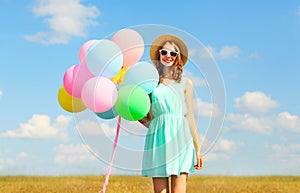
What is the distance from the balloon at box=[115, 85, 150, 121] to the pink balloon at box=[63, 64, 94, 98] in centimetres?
37

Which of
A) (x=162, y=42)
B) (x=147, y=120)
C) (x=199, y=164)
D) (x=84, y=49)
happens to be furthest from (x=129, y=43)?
(x=199, y=164)

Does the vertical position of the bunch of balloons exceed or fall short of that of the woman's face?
it falls short

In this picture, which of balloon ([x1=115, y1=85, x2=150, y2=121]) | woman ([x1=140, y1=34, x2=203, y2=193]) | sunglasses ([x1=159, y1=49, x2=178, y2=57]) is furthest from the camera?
sunglasses ([x1=159, y1=49, x2=178, y2=57])

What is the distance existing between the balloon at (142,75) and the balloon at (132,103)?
6 cm

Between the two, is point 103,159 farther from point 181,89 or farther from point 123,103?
point 181,89

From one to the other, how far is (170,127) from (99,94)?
0.73 meters

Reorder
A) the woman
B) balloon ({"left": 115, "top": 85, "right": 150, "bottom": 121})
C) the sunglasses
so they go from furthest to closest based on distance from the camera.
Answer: the sunglasses
the woman
balloon ({"left": 115, "top": 85, "right": 150, "bottom": 121})

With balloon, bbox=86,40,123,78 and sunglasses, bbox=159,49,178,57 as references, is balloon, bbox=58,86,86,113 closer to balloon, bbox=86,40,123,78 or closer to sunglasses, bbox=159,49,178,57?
balloon, bbox=86,40,123,78

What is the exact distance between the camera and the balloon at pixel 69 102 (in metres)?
4.92

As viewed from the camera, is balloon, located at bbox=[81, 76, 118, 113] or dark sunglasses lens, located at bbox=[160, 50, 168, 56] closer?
balloon, located at bbox=[81, 76, 118, 113]

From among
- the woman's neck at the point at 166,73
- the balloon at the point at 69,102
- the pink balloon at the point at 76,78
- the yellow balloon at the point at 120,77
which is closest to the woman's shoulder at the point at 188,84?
the woman's neck at the point at 166,73

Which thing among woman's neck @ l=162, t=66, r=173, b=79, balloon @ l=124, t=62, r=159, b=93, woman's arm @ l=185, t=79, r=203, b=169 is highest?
woman's neck @ l=162, t=66, r=173, b=79

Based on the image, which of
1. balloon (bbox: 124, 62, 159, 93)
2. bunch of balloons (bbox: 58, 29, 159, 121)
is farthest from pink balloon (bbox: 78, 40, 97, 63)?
balloon (bbox: 124, 62, 159, 93)

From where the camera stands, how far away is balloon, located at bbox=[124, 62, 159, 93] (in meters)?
4.67
